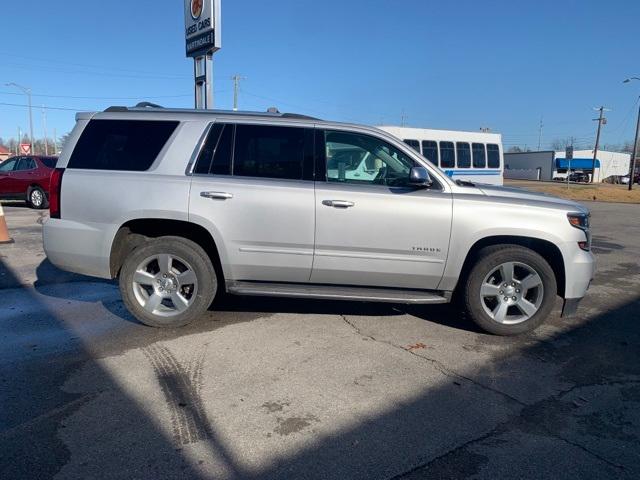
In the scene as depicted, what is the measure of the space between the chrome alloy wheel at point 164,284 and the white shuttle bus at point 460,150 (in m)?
15.3

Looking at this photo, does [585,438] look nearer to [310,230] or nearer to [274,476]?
[274,476]

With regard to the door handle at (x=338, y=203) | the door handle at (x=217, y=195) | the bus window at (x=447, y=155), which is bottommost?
the door handle at (x=338, y=203)

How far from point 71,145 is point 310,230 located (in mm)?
2487

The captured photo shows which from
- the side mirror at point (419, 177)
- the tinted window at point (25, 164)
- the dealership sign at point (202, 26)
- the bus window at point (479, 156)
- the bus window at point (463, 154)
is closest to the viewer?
the side mirror at point (419, 177)

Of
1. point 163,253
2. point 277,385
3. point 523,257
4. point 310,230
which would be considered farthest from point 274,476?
point 523,257

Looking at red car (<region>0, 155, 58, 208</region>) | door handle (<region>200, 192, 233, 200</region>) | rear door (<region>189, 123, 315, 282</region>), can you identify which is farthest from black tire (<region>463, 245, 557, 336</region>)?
red car (<region>0, 155, 58, 208</region>)

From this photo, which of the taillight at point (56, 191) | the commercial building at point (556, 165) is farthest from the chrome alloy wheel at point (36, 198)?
the commercial building at point (556, 165)

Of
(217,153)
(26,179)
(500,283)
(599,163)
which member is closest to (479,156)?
(26,179)

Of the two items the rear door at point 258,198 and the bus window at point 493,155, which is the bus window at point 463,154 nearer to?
the bus window at point 493,155

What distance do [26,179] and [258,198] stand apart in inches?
538

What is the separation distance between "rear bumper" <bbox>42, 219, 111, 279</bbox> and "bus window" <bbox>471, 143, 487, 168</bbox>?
1917 centimetres

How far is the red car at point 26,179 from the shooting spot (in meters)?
15.1

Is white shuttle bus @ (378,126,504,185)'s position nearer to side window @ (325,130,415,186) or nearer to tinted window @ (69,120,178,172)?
side window @ (325,130,415,186)

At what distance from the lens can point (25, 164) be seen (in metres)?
15.3
